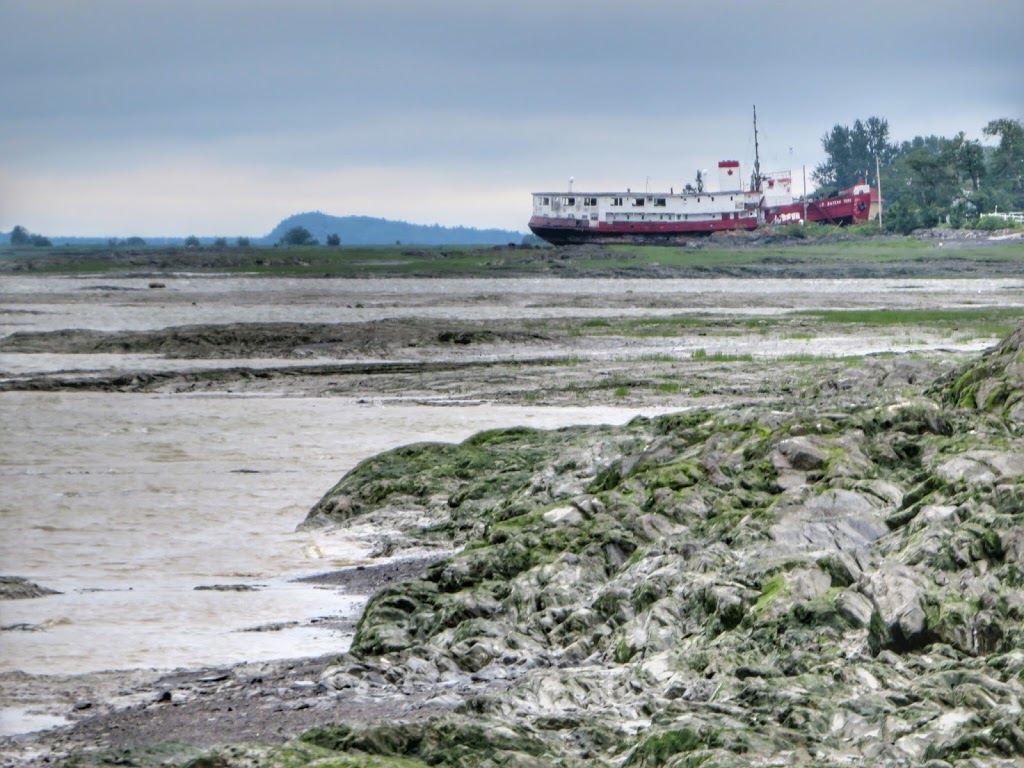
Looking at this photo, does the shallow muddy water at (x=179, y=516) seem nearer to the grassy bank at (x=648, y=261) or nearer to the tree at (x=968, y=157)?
the grassy bank at (x=648, y=261)

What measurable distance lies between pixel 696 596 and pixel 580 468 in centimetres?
378

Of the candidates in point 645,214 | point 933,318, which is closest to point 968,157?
point 645,214

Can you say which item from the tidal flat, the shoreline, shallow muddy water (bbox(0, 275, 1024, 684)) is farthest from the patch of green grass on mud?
the shoreline

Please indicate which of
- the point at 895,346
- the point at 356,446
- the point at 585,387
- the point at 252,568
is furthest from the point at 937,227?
the point at 252,568

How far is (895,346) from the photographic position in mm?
26656

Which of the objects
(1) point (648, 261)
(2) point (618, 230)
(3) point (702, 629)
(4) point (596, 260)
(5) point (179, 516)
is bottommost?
(5) point (179, 516)

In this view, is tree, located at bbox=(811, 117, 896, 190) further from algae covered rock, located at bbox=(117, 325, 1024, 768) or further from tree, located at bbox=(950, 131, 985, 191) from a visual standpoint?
algae covered rock, located at bbox=(117, 325, 1024, 768)

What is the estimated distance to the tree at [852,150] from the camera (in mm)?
150375

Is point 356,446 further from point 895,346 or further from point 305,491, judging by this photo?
point 895,346

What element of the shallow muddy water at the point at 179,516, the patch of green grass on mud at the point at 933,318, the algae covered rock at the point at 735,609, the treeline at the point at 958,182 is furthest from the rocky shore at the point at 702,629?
the treeline at the point at 958,182

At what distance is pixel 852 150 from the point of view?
152 metres

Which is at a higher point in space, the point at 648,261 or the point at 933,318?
the point at 648,261

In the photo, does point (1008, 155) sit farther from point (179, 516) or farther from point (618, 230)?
point (179, 516)

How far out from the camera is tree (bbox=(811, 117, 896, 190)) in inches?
5920
